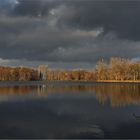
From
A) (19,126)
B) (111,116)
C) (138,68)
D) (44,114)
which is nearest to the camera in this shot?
(19,126)

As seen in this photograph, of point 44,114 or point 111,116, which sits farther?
point 44,114

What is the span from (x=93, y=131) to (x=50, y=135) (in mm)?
3532

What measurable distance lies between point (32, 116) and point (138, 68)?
121m

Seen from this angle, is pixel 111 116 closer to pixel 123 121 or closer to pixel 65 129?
pixel 123 121

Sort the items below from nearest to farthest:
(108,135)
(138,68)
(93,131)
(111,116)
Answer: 1. (108,135)
2. (93,131)
3. (111,116)
4. (138,68)

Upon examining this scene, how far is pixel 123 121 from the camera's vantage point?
26.2 m

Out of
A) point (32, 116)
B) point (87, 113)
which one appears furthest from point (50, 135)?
point (87, 113)

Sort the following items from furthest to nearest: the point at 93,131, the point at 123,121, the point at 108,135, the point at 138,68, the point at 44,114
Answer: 1. the point at 138,68
2. the point at 44,114
3. the point at 123,121
4. the point at 93,131
5. the point at 108,135

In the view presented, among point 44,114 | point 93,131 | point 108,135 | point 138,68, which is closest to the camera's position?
point 108,135

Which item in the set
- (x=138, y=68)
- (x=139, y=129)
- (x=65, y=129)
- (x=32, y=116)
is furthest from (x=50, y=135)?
(x=138, y=68)

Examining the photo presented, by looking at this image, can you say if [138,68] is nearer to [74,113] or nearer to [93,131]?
[74,113]

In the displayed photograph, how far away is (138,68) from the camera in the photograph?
144 metres

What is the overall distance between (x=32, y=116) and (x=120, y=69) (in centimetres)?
12680

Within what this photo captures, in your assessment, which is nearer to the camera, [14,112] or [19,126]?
[19,126]
